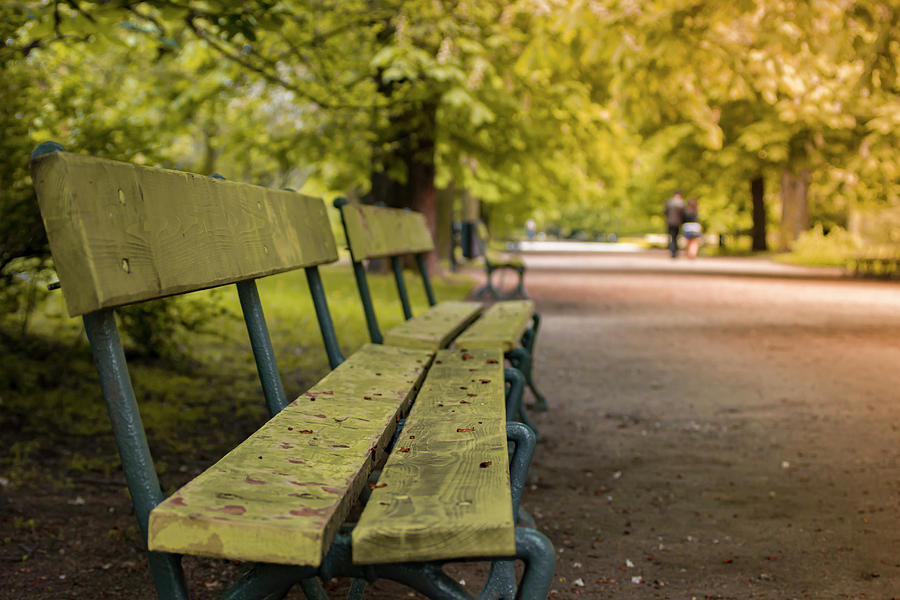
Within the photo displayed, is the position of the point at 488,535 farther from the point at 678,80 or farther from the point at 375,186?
the point at 375,186

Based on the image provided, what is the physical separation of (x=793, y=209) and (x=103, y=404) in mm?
30327

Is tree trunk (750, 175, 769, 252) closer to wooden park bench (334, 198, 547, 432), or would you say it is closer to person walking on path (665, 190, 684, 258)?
person walking on path (665, 190, 684, 258)

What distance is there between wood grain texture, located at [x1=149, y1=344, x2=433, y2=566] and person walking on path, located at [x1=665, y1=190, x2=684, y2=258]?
27193 mm

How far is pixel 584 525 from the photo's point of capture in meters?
3.61

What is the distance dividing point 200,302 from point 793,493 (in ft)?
11.3

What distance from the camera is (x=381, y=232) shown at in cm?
477

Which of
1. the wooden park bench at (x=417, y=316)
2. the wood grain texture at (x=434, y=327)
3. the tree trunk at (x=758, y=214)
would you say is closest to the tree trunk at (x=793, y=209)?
the tree trunk at (x=758, y=214)

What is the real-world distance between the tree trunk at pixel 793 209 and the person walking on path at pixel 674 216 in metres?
3.94

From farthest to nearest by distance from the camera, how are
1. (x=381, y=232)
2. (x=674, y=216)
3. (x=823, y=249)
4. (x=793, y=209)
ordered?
(x=793, y=209), (x=674, y=216), (x=823, y=249), (x=381, y=232)

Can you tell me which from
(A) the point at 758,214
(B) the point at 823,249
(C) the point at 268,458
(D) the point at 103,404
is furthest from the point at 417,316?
(A) the point at 758,214

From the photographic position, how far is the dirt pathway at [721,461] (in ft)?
10.3

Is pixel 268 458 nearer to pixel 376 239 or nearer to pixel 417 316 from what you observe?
pixel 376 239

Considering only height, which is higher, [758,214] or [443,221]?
[443,221]

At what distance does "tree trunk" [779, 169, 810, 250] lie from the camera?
31625mm
